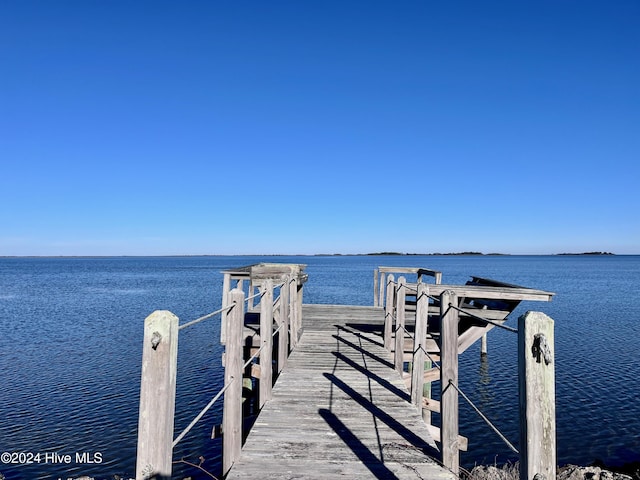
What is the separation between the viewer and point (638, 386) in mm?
14023

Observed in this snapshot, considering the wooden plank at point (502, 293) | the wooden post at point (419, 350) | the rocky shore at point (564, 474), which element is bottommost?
the rocky shore at point (564, 474)

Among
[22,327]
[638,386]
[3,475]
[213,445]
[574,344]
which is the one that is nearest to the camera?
[3,475]

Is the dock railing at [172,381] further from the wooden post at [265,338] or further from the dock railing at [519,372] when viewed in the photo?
the dock railing at [519,372]

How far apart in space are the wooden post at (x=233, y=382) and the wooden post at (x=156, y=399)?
1521mm

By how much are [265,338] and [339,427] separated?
1.53 metres

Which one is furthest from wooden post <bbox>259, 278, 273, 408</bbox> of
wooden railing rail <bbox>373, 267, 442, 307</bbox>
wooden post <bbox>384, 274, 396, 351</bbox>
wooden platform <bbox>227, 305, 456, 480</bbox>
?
wooden railing rail <bbox>373, 267, 442, 307</bbox>

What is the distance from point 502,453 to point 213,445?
6.25 metres

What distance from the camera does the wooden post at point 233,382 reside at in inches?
165

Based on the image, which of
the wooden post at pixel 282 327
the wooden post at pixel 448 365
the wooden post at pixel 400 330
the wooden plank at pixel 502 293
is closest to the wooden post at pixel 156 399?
the wooden post at pixel 448 365

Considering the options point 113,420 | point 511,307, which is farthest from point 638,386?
point 113,420

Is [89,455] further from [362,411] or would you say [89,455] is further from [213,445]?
[362,411]

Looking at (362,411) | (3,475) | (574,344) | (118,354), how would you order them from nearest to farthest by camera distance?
(362,411), (3,475), (118,354), (574,344)

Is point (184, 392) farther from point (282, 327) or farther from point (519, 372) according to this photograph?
point (519, 372)

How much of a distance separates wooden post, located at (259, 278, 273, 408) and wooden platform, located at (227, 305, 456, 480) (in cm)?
18
